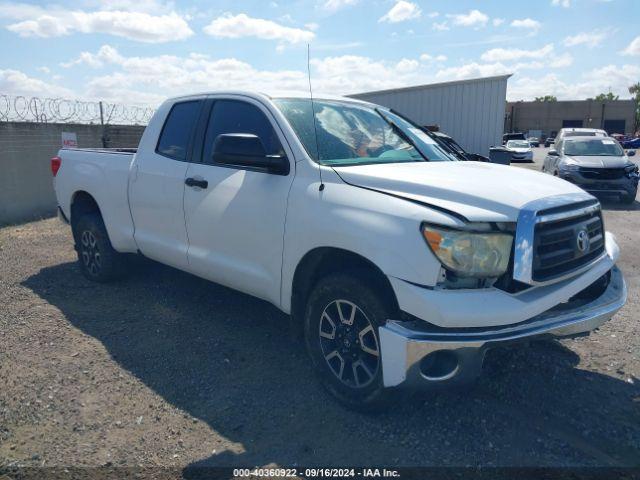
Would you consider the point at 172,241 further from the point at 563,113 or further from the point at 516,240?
the point at 563,113

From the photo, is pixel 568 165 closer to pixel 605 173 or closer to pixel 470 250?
pixel 605 173

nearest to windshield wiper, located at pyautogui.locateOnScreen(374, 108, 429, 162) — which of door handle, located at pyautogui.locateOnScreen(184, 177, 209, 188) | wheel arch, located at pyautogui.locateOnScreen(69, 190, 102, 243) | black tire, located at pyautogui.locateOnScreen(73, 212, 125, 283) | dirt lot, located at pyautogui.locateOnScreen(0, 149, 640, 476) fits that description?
door handle, located at pyautogui.locateOnScreen(184, 177, 209, 188)

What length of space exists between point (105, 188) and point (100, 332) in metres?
1.51

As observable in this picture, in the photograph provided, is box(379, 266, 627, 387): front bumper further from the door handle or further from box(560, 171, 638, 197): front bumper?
box(560, 171, 638, 197): front bumper

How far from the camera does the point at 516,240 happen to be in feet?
9.13

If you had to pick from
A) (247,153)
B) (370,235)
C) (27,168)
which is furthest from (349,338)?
(27,168)

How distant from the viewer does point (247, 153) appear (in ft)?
11.6

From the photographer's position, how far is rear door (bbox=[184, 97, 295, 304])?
3.63 meters

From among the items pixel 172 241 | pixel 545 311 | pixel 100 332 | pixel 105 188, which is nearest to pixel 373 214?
pixel 545 311

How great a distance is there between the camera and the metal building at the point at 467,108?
15.3m

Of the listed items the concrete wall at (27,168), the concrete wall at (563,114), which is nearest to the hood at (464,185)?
the concrete wall at (27,168)

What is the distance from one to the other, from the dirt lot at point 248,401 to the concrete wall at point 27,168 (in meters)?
5.81

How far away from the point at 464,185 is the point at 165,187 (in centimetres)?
257

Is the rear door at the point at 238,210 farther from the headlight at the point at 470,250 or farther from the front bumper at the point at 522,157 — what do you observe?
the front bumper at the point at 522,157
